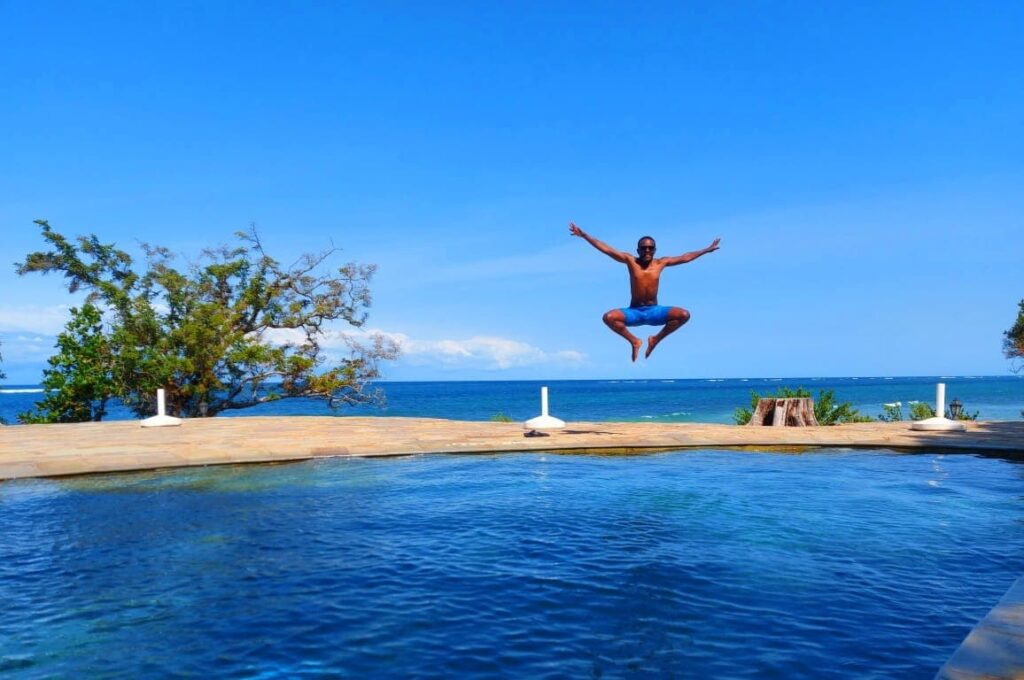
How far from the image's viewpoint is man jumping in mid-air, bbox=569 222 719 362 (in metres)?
9.55

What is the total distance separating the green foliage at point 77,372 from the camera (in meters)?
19.2

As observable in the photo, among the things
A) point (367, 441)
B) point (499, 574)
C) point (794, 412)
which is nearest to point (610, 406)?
point (794, 412)

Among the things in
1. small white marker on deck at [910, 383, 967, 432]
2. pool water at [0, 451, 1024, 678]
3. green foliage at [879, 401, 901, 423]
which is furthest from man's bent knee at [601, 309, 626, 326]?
green foliage at [879, 401, 901, 423]

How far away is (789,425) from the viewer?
16125mm

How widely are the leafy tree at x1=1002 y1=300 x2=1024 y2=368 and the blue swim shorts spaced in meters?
14.2

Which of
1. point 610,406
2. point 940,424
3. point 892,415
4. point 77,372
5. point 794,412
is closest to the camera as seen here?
point 940,424

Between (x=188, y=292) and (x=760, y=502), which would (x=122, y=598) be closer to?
(x=760, y=502)

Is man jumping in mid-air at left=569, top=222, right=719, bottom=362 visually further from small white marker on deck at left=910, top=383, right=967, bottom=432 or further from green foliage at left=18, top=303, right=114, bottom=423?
green foliage at left=18, top=303, right=114, bottom=423

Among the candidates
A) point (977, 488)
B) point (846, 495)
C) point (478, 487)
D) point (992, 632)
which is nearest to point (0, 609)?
point (478, 487)

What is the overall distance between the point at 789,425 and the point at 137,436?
13.3 metres

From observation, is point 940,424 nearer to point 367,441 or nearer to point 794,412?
point 794,412

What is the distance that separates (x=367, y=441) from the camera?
12.2 meters

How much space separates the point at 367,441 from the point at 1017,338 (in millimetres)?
17049

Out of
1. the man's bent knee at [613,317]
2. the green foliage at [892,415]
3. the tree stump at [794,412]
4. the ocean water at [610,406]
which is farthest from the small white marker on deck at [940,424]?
the ocean water at [610,406]
